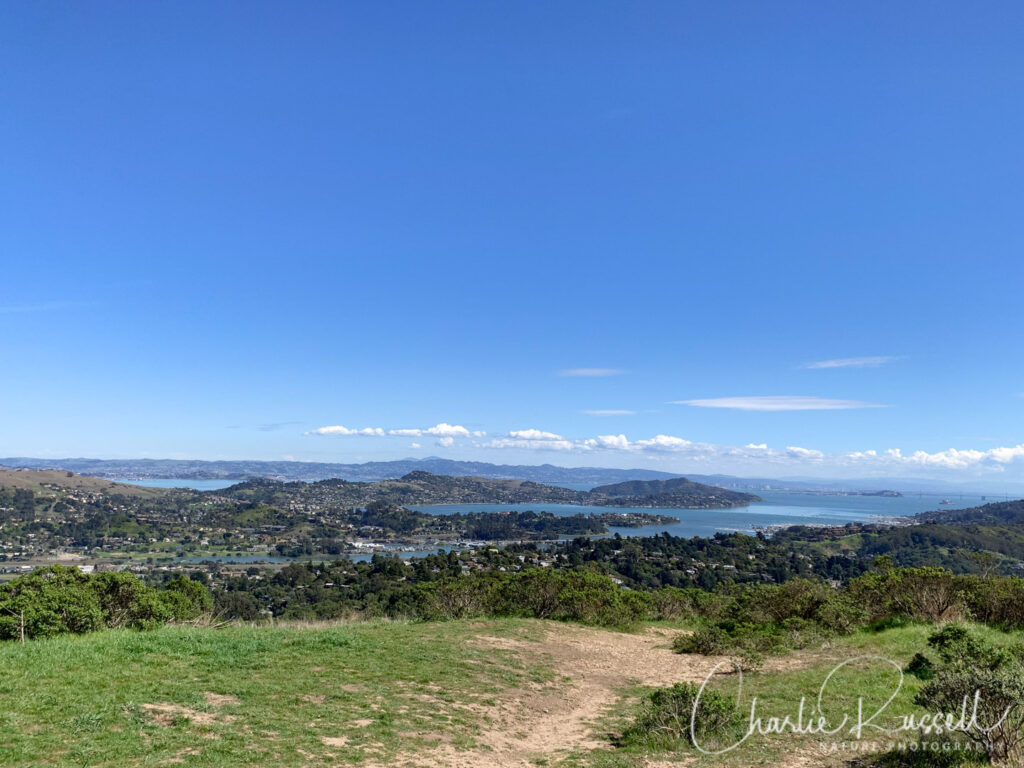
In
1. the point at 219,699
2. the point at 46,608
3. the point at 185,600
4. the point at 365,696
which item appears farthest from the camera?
the point at 185,600

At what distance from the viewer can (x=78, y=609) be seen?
43.7 feet

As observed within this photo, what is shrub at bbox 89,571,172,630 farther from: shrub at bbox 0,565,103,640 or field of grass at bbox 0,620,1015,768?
field of grass at bbox 0,620,1015,768

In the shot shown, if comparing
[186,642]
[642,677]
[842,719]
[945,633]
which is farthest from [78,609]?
[945,633]

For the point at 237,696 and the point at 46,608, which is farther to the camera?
the point at 46,608

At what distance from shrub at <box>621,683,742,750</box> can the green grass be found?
302 centimetres

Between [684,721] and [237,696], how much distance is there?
787 centimetres

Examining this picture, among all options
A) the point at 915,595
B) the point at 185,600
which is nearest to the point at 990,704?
the point at 915,595

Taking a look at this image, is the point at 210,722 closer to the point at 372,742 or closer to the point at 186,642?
the point at 372,742

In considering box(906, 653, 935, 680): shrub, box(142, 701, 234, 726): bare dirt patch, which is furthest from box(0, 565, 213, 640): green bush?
box(906, 653, 935, 680): shrub

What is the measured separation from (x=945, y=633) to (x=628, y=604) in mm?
10782

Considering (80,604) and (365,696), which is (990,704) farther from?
(80,604)

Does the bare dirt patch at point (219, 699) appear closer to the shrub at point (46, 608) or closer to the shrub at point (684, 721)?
the shrub at point (46, 608)

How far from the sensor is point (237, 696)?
941cm

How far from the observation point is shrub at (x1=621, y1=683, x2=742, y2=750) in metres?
8.76
